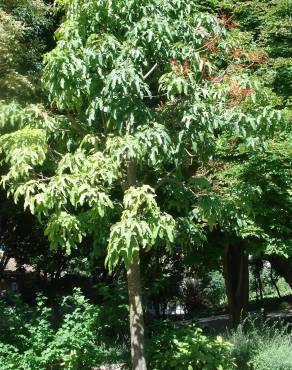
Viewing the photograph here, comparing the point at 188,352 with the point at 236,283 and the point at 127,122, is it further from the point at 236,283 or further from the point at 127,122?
the point at 236,283

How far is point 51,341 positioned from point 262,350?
9.64 ft

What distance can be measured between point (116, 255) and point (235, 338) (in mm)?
3920

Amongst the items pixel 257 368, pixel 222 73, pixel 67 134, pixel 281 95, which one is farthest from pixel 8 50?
pixel 257 368

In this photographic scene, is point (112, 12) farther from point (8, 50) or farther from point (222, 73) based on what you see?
point (8, 50)

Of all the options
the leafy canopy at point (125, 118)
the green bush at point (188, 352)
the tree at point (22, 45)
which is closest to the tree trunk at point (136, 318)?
the leafy canopy at point (125, 118)

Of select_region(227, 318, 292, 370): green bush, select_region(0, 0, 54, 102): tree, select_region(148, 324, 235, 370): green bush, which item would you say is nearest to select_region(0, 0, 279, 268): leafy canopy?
select_region(148, 324, 235, 370): green bush

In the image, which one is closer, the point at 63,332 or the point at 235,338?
the point at 63,332

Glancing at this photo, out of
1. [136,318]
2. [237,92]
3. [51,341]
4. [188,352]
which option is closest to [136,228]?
[136,318]

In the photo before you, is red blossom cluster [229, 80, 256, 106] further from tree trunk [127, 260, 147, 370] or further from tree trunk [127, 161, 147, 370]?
tree trunk [127, 260, 147, 370]

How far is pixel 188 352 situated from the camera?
6.36 metres

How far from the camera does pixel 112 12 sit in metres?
5.80

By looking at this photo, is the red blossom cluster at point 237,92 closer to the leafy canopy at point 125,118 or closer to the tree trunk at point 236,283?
the leafy canopy at point 125,118

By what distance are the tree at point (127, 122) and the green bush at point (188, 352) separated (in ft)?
2.41

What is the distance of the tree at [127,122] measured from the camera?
16.5 ft
